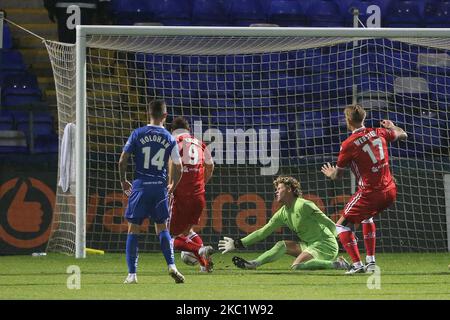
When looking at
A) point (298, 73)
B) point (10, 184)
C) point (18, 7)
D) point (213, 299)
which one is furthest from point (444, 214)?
point (18, 7)

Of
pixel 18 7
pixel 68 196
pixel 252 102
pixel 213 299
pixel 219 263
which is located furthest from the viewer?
pixel 18 7

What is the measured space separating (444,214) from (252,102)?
2833 mm

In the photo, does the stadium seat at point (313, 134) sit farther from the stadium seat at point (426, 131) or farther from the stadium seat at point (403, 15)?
the stadium seat at point (403, 15)

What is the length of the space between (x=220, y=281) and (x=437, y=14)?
8.86 metres

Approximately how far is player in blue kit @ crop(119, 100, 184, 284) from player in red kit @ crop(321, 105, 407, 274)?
1936 mm

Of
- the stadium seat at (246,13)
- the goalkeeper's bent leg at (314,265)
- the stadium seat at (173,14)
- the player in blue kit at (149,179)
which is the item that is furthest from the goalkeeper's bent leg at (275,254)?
the stadium seat at (173,14)

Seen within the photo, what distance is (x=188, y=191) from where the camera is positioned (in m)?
11.6

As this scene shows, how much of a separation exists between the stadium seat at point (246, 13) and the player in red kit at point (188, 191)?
6201 mm

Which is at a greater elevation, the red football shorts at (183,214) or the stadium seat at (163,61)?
the stadium seat at (163,61)

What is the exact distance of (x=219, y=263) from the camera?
41.6 feet

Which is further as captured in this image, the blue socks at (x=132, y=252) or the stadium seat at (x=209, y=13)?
the stadium seat at (x=209, y=13)

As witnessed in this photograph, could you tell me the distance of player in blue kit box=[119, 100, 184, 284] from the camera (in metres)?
9.78

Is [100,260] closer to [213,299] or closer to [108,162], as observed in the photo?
[108,162]

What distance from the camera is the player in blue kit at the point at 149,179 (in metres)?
9.78
